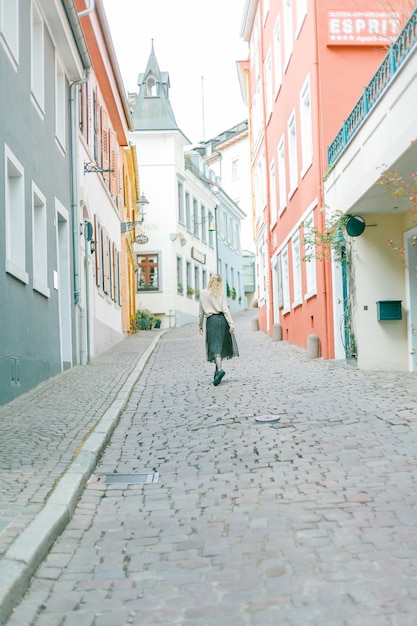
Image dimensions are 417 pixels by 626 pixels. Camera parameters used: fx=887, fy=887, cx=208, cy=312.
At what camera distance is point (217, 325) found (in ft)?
44.1

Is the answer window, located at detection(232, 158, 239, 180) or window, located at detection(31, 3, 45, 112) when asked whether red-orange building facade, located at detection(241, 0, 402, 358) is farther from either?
window, located at detection(232, 158, 239, 180)

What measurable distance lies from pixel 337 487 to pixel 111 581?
232 centimetres

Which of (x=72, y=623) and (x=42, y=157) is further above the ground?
(x=42, y=157)

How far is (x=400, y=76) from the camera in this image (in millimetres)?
11203

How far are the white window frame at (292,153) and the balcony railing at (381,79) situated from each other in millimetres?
5271

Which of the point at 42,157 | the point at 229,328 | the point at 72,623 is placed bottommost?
the point at 72,623

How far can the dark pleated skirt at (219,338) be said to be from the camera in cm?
1338

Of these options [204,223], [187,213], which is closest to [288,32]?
[187,213]

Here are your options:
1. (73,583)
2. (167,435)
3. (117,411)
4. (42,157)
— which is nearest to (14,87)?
(42,157)

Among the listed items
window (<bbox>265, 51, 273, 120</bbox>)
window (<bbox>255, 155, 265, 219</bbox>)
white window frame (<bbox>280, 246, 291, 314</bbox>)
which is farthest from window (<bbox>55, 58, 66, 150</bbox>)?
window (<bbox>255, 155, 265, 219</bbox>)

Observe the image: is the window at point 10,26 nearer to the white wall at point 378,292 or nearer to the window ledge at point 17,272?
the window ledge at point 17,272

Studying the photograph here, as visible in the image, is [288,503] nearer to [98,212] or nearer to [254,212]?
[98,212]

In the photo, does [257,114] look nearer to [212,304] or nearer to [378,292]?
[378,292]

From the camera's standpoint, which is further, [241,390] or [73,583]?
[241,390]
